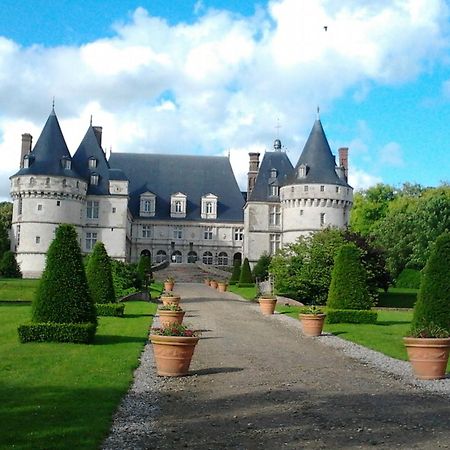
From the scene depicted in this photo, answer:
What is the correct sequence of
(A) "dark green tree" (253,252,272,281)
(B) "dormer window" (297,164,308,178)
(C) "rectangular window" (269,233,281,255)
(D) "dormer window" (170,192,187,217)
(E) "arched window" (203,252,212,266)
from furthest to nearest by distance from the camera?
(D) "dormer window" (170,192,187,217)
(E) "arched window" (203,252,212,266)
(C) "rectangular window" (269,233,281,255)
(B) "dormer window" (297,164,308,178)
(A) "dark green tree" (253,252,272,281)

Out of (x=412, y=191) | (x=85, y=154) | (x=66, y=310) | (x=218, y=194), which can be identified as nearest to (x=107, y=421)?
(x=66, y=310)

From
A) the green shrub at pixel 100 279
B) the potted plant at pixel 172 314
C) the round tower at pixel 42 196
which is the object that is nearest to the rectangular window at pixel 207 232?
the round tower at pixel 42 196

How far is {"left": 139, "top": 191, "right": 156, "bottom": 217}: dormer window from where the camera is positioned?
62.3 m

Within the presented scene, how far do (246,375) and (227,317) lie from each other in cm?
1140

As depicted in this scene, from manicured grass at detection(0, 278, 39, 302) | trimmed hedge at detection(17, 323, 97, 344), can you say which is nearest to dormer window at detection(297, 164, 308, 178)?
manicured grass at detection(0, 278, 39, 302)

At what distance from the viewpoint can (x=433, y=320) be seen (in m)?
12.5

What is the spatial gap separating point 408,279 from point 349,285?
28103mm

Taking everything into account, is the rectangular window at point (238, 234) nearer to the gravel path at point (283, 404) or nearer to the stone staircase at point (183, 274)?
the stone staircase at point (183, 274)

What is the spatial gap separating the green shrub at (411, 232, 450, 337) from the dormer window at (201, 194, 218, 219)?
4929 centimetres

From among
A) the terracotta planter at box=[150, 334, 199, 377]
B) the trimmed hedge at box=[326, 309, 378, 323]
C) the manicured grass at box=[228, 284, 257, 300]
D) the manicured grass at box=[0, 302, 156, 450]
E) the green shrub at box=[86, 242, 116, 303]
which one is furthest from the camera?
the manicured grass at box=[228, 284, 257, 300]

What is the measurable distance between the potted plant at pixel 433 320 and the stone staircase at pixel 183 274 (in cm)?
3862

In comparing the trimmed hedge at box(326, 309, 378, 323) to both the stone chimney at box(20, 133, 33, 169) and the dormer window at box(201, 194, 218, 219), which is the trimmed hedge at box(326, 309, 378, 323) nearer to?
the stone chimney at box(20, 133, 33, 169)

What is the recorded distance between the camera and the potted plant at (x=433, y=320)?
10047 mm

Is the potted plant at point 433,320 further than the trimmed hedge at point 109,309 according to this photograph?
No
